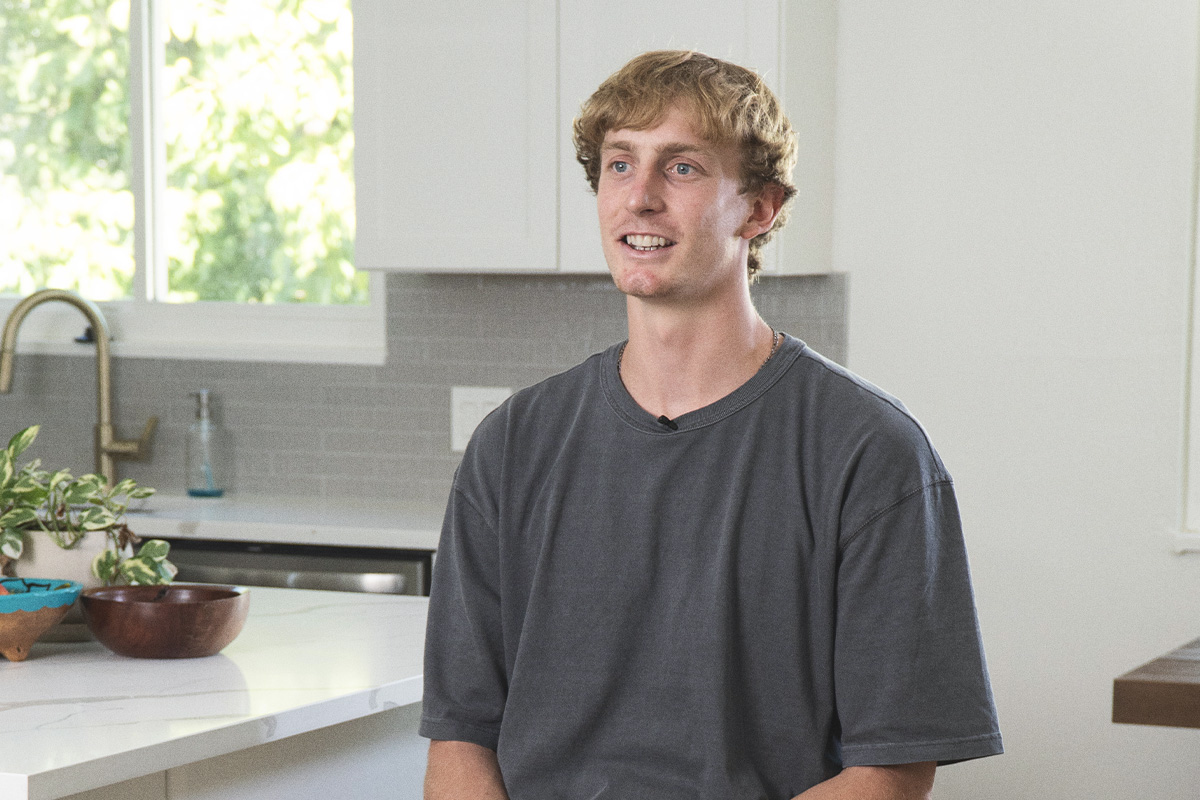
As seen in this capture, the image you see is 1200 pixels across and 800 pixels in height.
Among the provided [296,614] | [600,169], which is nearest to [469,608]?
[600,169]

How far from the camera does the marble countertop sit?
1.44 m

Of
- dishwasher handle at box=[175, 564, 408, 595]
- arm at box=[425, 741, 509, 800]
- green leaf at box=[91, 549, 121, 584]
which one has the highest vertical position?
green leaf at box=[91, 549, 121, 584]

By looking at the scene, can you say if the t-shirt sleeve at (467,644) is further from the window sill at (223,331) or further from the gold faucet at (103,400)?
the gold faucet at (103,400)

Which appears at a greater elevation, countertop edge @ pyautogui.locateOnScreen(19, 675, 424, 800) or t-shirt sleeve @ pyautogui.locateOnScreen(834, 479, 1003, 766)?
t-shirt sleeve @ pyautogui.locateOnScreen(834, 479, 1003, 766)

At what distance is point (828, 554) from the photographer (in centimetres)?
143

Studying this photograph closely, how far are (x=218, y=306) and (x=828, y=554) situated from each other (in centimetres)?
308

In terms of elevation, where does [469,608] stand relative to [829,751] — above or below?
above

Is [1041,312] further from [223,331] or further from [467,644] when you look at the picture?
[223,331]

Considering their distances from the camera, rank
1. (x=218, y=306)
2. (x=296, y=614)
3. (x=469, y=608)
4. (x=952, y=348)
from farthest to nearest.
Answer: (x=218, y=306)
(x=952, y=348)
(x=296, y=614)
(x=469, y=608)

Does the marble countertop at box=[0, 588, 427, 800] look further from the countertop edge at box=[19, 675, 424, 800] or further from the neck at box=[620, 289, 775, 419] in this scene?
the neck at box=[620, 289, 775, 419]

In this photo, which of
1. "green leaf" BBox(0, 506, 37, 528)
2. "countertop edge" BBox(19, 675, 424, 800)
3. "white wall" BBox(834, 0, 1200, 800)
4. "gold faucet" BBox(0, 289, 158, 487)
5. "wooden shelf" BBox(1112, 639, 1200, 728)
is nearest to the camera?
"countertop edge" BBox(19, 675, 424, 800)

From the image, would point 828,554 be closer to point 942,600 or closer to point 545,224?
point 942,600

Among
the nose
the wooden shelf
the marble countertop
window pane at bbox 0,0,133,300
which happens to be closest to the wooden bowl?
the marble countertop

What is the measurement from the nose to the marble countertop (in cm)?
67
